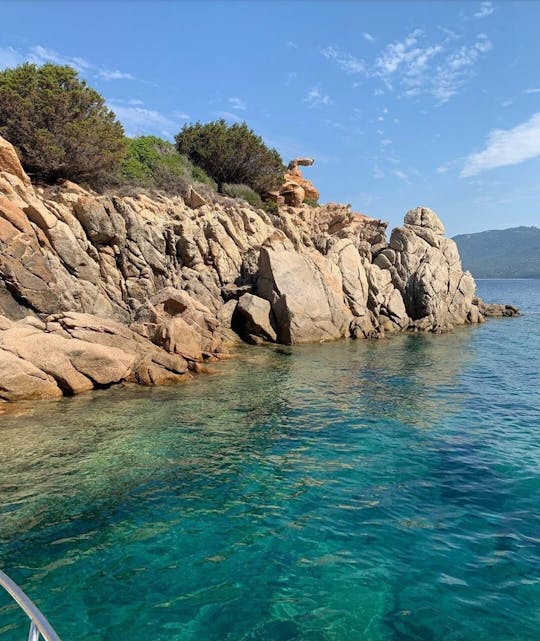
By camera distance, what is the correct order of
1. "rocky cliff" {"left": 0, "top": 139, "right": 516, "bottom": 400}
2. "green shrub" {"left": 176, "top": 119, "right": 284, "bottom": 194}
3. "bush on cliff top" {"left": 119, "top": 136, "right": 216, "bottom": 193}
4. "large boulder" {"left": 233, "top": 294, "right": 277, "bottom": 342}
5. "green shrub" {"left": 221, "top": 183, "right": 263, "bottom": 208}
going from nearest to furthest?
"rocky cliff" {"left": 0, "top": 139, "right": 516, "bottom": 400}, "large boulder" {"left": 233, "top": 294, "right": 277, "bottom": 342}, "bush on cliff top" {"left": 119, "top": 136, "right": 216, "bottom": 193}, "green shrub" {"left": 221, "top": 183, "right": 263, "bottom": 208}, "green shrub" {"left": 176, "top": 119, "right": 284, "bottom": 194}

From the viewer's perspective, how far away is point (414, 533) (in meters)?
9.64

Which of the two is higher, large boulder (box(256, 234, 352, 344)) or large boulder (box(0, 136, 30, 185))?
large boulder (box(0, 136, 30, 185))

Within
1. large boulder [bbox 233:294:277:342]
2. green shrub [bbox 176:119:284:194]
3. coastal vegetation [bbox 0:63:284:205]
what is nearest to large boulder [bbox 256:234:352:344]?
large boulder [bbox 233:294:277:342]

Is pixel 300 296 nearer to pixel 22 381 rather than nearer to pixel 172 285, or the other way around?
pixel 172 285

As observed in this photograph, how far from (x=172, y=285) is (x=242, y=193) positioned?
30.0 m

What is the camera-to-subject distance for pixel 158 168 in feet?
178

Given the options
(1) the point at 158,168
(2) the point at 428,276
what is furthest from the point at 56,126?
(2) the point at 428,276

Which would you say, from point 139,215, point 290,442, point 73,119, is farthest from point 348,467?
point 73,119

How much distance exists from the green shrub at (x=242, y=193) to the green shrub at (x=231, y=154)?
9.14 ft

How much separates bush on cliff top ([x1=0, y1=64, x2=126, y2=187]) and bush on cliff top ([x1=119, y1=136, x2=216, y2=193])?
5.06 meters

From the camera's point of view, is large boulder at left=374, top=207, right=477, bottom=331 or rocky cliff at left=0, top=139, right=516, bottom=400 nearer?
rocky cliff at left=0, top=139, right=516, bottom=400

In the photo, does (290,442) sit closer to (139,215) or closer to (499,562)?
(499,562)

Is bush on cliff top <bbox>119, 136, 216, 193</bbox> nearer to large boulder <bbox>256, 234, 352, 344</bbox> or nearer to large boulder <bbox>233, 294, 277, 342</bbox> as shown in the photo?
large boulder <bbox>256, 234, 352, 344</bbox>

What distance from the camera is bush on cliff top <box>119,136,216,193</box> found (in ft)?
165
